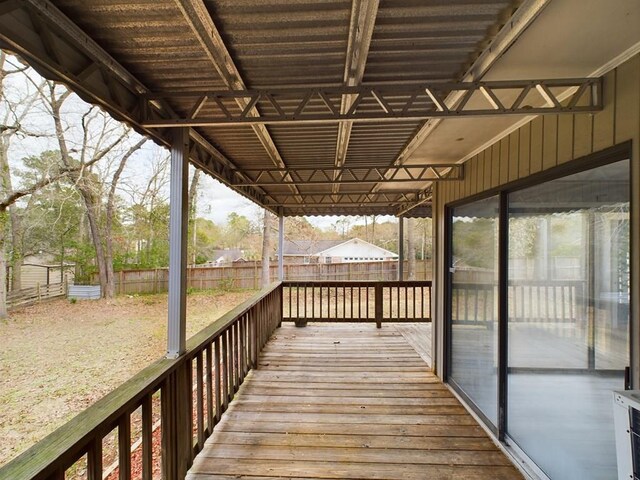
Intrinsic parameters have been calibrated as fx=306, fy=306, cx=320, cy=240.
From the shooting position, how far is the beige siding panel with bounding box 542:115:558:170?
203 cm

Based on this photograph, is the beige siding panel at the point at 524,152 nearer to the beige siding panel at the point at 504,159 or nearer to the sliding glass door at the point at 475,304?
the beige siding panel at the point at 504,159

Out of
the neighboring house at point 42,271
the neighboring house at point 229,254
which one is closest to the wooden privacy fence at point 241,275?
the neighboring house at point 42,271

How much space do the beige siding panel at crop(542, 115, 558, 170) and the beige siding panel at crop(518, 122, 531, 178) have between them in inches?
6.2

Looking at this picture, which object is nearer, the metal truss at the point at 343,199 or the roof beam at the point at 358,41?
the roof beam at the point at 358,41

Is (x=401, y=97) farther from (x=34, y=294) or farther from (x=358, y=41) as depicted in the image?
(x=34, y=294)

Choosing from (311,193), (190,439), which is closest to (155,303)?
(311,193)

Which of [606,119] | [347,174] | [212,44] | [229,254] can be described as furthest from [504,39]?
[229,254]

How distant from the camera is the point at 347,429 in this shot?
107 inches

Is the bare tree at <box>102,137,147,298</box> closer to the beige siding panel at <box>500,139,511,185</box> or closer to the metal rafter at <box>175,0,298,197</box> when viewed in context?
the metal rafter at <box>175,0,298,197</box>

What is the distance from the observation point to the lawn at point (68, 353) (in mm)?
5973

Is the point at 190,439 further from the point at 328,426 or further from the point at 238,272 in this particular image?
the point at 238,272

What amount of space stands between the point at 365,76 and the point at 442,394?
132 inches

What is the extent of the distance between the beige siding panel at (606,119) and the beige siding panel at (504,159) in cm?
86

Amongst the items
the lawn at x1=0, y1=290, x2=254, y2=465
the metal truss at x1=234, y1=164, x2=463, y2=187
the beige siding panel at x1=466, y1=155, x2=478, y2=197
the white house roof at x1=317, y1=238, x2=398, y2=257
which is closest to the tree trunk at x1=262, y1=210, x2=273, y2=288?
the lawn at x1=0, y1=290, x2=254, y2=465
